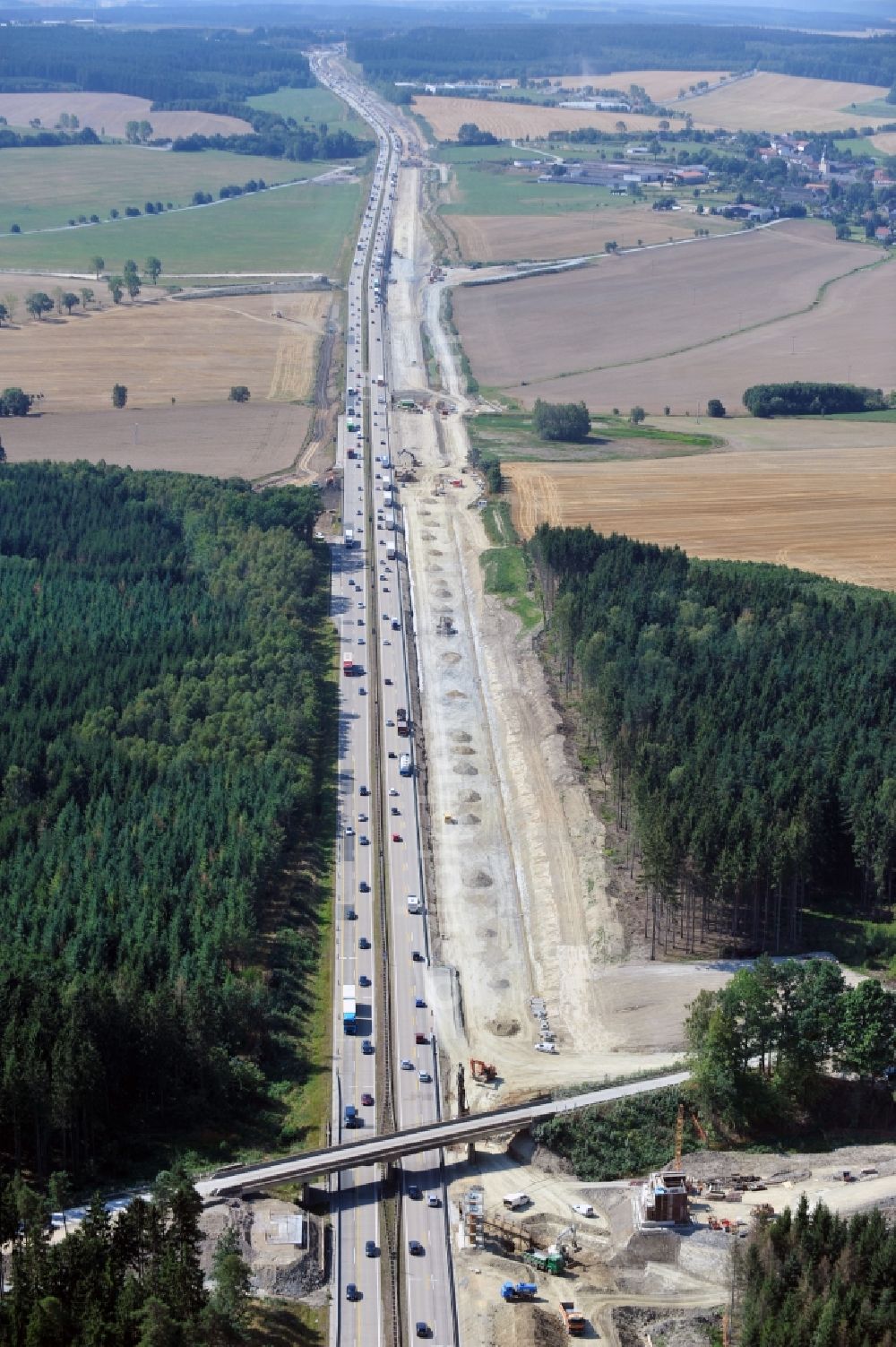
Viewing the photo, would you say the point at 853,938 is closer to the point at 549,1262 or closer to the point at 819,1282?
the point at 549,1262

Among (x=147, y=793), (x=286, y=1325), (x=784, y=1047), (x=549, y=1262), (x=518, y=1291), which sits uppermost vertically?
(x=147, y=793)

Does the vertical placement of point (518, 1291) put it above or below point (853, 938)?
below

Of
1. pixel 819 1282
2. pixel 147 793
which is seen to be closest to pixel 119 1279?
pixel 819 1282

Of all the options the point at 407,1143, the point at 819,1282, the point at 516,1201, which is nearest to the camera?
the point at 819,1282

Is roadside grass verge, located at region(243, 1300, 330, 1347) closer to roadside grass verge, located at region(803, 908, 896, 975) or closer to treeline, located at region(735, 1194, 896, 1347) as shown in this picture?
treeline, located at region(735, 1194, 896, 1347)

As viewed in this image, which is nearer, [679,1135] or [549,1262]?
[549,1262]

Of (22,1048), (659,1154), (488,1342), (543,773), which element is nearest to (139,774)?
(543,773)

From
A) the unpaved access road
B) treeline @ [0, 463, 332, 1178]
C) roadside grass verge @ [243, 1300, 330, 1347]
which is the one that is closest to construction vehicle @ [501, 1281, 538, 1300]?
roadside grass verge @ [243, 1300, 330, 1347]
